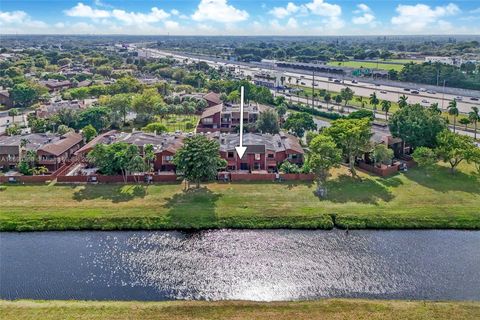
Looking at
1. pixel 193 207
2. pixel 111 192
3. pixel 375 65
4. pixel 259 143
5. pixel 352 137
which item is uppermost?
pixel 375 65

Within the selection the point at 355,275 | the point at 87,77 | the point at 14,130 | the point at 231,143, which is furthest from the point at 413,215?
the point at 87,77

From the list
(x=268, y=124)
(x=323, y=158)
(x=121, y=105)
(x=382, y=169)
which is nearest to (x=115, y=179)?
(x=323, y=158)

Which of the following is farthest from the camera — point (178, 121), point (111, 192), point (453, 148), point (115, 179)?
point (178, 121)

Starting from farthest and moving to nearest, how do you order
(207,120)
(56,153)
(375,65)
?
(375,65)
(207,120)
(56,153)

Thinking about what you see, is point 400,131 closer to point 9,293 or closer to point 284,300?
point 284,300

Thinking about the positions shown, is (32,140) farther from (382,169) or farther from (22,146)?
(382,169)

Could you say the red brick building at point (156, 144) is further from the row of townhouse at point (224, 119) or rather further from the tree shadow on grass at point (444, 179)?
the tree shadow on grass at point (444, 179)

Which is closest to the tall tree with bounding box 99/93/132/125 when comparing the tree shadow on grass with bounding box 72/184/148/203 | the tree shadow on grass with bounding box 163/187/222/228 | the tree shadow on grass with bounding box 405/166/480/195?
the tree shadow on grass with bounding box 72/184/148/203
